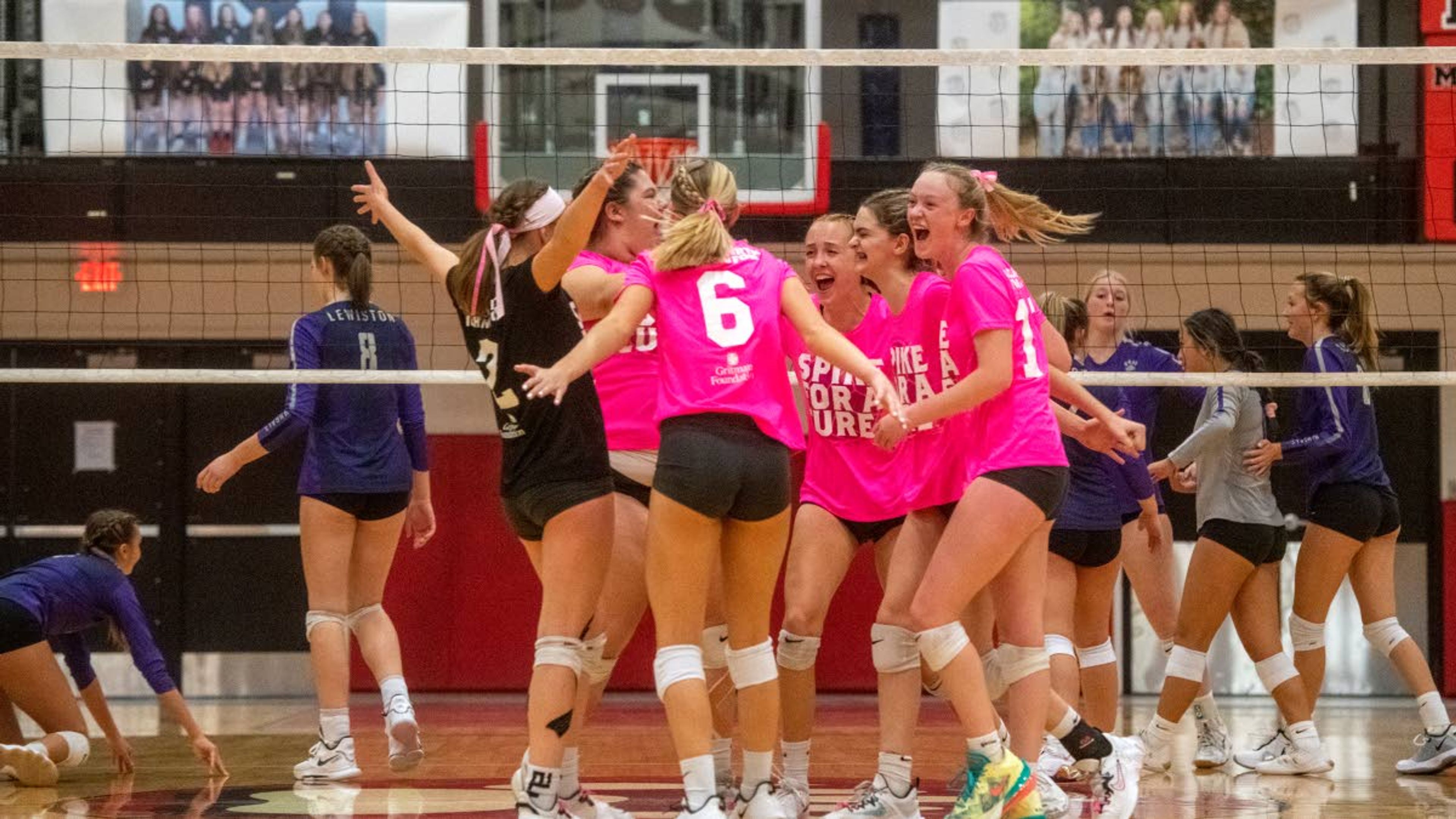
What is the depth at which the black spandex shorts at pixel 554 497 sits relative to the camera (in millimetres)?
4637

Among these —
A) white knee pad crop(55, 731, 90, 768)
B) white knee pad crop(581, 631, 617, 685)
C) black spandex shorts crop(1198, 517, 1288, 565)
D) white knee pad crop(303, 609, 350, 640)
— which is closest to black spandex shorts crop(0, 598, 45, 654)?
white knee pad crop(55, 731, 90, 768)

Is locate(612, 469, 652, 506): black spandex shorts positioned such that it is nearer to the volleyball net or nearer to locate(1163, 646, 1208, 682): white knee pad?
locate(1163, 646, 1208, 682): white knee pad

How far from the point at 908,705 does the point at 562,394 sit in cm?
148

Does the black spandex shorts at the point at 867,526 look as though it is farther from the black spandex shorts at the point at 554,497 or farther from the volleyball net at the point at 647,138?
the volleyball net at the point at 647,138

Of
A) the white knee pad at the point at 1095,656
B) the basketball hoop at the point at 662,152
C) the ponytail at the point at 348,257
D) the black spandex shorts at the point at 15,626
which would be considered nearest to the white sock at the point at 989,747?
the white knee pad at the point at 1095,656

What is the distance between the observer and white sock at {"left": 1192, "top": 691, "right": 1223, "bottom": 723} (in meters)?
7.22

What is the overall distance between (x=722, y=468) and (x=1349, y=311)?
11.8ft

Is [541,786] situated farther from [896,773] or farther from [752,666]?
[896,773]

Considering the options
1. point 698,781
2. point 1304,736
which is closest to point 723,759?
point 698,781

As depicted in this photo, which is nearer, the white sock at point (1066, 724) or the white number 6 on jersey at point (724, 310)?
the white number 6 on jersey at point (724, 310)

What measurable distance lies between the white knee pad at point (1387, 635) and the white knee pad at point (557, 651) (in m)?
3.81

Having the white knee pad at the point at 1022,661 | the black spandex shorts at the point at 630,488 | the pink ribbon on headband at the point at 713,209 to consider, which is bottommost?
the white knee pad at the point at 1022,661

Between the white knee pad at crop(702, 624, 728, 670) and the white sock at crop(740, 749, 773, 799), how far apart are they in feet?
2.36

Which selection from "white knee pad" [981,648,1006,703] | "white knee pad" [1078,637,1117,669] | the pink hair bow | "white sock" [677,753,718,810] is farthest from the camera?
"white knee pad" [1078,637,1117,669]
